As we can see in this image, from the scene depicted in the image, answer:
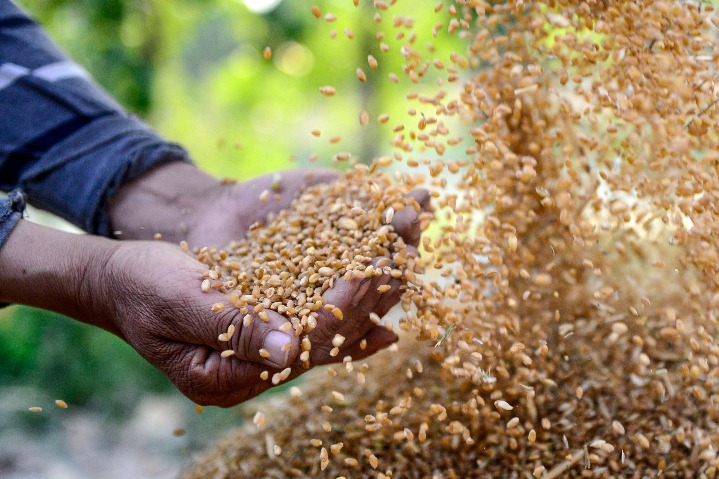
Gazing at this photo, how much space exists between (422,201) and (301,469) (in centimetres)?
76

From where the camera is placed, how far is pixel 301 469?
1722 millimetres

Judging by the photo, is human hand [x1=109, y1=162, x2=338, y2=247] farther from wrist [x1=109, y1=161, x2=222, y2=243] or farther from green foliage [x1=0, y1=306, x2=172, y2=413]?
green foliage [x1=0, y1=306, x2=172, y2=413]

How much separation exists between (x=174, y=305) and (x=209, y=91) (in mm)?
4840

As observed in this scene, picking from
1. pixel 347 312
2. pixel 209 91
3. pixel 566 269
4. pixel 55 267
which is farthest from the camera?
pixel 209 91

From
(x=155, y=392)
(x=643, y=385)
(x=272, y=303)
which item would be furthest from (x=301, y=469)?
(x=155, y=392)

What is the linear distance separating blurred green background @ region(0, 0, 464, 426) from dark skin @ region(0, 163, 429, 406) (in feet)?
2.10

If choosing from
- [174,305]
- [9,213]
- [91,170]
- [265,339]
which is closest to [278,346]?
[265,339]

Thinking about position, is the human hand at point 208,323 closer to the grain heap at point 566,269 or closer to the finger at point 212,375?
the finger at point 212,375

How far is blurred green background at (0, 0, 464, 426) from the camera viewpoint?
3.26 metres

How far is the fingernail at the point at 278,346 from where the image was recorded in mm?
1362

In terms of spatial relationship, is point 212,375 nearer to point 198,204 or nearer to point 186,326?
point 186,326

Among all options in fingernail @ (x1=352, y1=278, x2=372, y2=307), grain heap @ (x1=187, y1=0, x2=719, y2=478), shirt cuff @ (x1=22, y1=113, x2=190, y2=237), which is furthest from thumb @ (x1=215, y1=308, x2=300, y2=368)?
shirt cuff @ (x1=22, y1=113, x2=190, y2=237)

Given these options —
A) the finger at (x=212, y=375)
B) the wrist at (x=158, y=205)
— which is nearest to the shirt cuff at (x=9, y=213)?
the wrist at (x=158, y=205)

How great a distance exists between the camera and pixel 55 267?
1.58 metres
